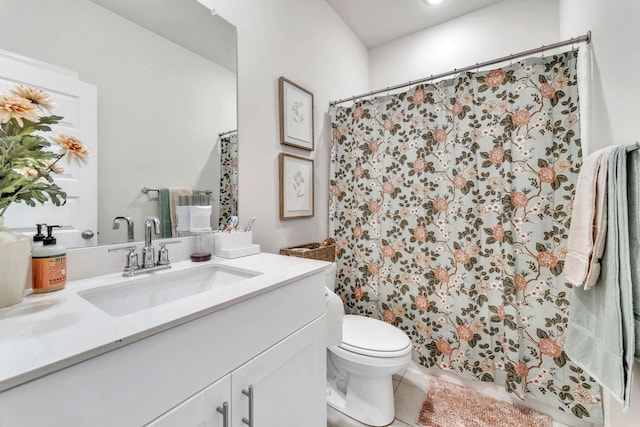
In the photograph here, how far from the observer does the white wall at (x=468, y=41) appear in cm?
190

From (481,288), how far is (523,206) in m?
0.50

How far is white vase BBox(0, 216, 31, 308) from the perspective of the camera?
0.61m

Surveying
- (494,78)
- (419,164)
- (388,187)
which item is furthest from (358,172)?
(494,78)

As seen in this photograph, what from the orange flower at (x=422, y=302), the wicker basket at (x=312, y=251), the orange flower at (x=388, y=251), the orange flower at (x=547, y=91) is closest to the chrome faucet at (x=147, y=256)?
the wicker basket at (x=312, y=251)

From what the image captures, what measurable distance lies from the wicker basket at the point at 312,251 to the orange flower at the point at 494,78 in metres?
1.35

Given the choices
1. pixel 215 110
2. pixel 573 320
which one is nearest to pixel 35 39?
pixel 215 110

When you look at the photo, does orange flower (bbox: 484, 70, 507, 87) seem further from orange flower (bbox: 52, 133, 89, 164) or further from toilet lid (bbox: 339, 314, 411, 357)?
orange flower (bbox: 52, 133, 89, 164)

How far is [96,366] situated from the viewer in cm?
45

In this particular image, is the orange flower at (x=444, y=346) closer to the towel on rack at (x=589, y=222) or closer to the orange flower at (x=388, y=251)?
the orange flower at (x=388, y=251)

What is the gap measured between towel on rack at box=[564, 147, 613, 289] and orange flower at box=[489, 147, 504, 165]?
0.40 metres

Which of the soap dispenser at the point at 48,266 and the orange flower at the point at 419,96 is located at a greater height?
the orange flower at the point at 419,96

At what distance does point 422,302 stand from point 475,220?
0.61m

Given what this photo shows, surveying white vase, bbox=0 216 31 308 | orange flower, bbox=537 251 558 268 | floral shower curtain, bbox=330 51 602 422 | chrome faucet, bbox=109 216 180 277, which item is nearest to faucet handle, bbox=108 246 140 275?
chrome faucet, bbox=109 216 180 277

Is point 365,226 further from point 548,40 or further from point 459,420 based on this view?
point 548,40
